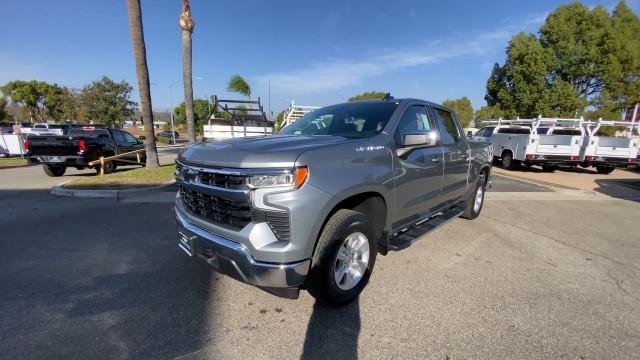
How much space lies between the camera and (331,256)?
2.67 m

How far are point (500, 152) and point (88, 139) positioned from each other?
1613 centimetres

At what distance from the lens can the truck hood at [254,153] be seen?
2.40m

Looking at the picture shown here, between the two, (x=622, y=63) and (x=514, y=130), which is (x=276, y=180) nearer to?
(x=514, y=130)

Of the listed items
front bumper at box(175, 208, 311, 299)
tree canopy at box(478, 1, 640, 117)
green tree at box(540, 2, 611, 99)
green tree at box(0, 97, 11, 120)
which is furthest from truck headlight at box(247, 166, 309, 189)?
green tree at box(0, 97, 11, 120)

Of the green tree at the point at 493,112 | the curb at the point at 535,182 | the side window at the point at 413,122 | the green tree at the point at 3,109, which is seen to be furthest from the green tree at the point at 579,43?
the green tree at the point at 3,109

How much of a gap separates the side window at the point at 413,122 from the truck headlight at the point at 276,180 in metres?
1.40

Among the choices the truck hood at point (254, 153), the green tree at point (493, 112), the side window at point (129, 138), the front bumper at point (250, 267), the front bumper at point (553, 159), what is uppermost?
the green tree at point (493, 112)

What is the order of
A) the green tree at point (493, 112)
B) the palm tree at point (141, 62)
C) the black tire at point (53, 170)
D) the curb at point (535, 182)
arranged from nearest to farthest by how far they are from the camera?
the palm tree at point (141, 62)
the curb at point (535, 182)
the black tire at point (53, 170)
the green tree at point (493, 112)

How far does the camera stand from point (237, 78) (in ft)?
121

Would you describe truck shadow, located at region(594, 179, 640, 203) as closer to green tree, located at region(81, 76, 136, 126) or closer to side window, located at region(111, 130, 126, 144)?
side window, located at region(111, 130, 126, 144)

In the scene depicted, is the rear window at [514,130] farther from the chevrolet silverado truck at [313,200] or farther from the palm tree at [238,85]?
the palm tree at [238,85]

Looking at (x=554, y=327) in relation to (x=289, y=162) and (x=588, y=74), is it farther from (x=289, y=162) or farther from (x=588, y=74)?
(x=588, y=74)

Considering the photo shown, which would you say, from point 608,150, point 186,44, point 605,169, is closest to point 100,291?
point 186,44

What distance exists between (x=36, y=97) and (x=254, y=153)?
2763 inches
